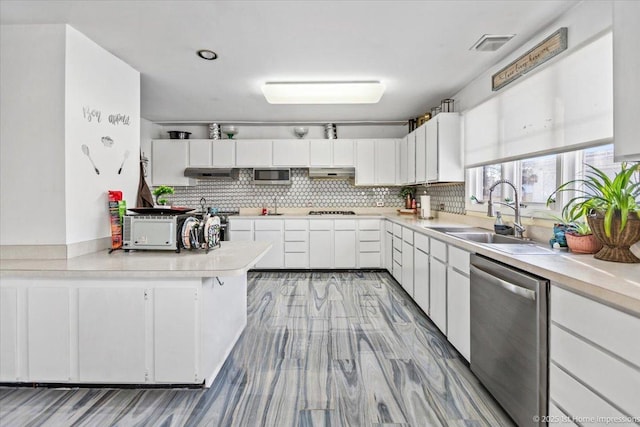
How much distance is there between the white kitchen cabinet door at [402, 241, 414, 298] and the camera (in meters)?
3.78

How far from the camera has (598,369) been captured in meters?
1.24

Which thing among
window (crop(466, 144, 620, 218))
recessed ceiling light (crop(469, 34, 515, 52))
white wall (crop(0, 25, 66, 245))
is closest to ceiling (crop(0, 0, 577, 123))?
recessed ceiling light (crop(469, 34, 515, 52))

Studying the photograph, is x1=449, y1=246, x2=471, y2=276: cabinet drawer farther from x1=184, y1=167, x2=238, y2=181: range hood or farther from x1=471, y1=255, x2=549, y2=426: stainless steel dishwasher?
x1=184, y1=167, x2=238, y2=181: range hood

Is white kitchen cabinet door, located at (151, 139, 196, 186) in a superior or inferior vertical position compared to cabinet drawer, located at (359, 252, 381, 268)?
superior

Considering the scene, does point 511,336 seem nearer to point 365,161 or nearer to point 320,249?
point 320,249

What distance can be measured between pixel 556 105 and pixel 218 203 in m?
5.07

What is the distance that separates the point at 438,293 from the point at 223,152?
13.4 ft

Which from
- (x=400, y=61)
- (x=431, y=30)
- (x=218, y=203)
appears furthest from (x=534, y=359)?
(x=218, y=203)

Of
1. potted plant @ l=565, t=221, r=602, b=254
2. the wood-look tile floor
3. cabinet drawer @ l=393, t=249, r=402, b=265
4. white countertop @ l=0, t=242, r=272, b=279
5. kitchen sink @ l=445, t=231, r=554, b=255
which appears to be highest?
potted plant @ l=565, t=221, r=602, b=254

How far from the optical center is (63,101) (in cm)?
237

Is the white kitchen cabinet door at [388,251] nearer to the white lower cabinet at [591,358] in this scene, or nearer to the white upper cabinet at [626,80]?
the white lower cabinet at [591,358]

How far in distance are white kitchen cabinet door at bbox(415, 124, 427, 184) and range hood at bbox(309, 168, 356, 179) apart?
1.25 metres

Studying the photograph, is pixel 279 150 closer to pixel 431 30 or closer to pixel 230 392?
pixel 431 30

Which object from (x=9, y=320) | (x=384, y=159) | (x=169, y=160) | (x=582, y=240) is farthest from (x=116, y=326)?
(x=384, y=159)
